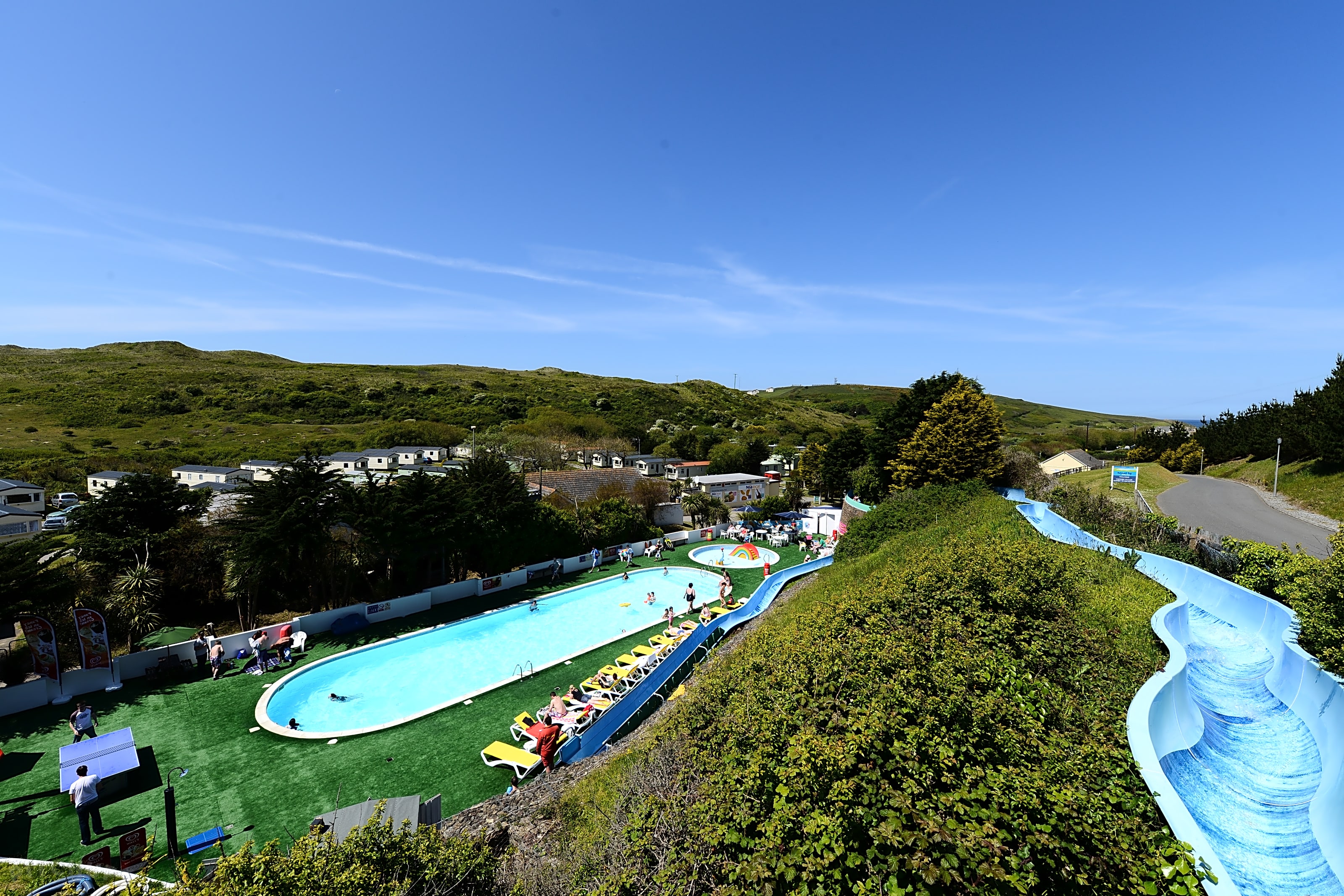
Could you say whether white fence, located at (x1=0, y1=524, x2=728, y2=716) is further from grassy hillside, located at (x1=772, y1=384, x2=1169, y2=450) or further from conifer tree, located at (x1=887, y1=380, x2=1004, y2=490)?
grassy hillside, located at (x1=772, y1=384, x2=1169, y2=450)

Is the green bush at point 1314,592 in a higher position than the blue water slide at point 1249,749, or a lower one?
higher

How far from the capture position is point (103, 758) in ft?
30.6

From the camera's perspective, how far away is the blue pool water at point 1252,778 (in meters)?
6.18

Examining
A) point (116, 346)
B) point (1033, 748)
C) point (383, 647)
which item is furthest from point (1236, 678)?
point (116, 346)

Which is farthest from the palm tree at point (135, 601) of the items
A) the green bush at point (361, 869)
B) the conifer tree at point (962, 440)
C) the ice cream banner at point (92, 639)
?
the conifer tree at point (962, 440)

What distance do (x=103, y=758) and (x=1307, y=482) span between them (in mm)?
47884

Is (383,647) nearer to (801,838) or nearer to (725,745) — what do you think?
(725,745)

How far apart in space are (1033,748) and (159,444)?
273 ft

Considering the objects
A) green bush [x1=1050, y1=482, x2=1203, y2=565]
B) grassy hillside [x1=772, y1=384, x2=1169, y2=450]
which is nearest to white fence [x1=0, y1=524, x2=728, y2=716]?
green bush [x1=1050, y1=482, x2=1203, y2=565]

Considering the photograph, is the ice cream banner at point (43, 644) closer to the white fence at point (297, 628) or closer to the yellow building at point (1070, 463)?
the white fence at point (297, 628)

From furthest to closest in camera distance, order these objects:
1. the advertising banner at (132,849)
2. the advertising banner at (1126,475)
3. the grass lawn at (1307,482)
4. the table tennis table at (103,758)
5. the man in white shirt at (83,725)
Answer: the grass lawn at (1307,482), the advertising banner at (1126,475), the man in white shirt at (83,725), the table tennis table at (103,758), the advertising banner at (132,849)

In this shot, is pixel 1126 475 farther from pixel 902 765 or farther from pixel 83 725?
pixel 83 725

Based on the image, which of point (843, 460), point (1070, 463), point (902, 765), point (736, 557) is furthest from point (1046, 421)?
point (902, 765)

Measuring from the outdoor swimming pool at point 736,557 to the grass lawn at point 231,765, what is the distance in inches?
578
